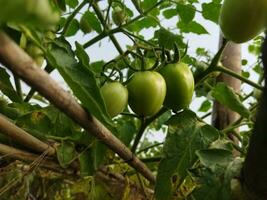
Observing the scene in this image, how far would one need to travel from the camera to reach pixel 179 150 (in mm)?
750

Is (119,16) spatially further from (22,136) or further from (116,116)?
(22,136)

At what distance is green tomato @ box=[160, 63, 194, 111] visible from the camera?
74 centimetres

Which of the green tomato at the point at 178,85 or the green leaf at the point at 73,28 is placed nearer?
the green tomato at the point at 178,85

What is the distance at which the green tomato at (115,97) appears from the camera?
705 millimetres

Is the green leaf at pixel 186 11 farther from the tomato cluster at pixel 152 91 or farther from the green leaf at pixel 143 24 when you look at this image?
the tomato cluster at pixel 152 91

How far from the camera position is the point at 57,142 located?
2.69 ft

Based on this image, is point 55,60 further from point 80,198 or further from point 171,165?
point 80,198

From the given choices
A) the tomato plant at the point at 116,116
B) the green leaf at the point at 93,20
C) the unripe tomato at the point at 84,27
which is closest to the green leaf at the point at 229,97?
the tomato plant at the point at 116,116

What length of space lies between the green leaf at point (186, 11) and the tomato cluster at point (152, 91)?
0.29 meters

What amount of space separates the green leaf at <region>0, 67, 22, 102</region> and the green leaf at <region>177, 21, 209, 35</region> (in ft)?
1.50

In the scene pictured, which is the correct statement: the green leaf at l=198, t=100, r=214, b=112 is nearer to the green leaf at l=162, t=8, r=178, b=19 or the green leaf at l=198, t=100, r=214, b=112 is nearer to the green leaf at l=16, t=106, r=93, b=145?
the green leaf at l=162, t=8, r=178, b=19

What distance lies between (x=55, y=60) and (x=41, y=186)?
509 millimetres

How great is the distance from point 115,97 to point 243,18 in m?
0.22

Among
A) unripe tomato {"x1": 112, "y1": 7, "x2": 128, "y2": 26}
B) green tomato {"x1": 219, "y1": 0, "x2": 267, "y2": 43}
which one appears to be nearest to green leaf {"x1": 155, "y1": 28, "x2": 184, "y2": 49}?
unripe tomato {"x1": 112, "y1": 7, "x2": 128, "y2": 26}
